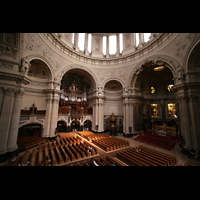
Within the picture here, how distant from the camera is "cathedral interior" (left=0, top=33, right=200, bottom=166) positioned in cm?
737

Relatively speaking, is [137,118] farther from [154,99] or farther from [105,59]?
[105,59]

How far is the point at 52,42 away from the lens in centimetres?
1292

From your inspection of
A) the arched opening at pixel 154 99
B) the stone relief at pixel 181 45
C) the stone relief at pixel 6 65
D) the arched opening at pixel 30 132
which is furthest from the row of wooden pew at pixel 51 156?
the stone relief at pixel 181 45

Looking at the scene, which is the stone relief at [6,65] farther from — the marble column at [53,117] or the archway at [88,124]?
the archway at [88,124]

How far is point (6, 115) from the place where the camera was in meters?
7.05

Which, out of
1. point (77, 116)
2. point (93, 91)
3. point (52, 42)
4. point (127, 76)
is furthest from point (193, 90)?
point (52, 42)

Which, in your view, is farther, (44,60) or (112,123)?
(112,123)

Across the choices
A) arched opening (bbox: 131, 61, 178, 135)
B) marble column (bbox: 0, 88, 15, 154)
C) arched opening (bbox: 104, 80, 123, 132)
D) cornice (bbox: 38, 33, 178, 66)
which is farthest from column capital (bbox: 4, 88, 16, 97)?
arched opening (bbox: 131, 61, 178, 135)

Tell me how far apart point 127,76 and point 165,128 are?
423 inches

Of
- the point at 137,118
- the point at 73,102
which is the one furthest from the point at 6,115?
the point at 137,118

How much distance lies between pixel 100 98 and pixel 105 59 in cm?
736

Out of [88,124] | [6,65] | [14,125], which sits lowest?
[88,124]

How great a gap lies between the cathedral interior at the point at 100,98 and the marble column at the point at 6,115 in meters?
0.05

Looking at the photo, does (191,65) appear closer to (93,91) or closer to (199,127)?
(199,127)
